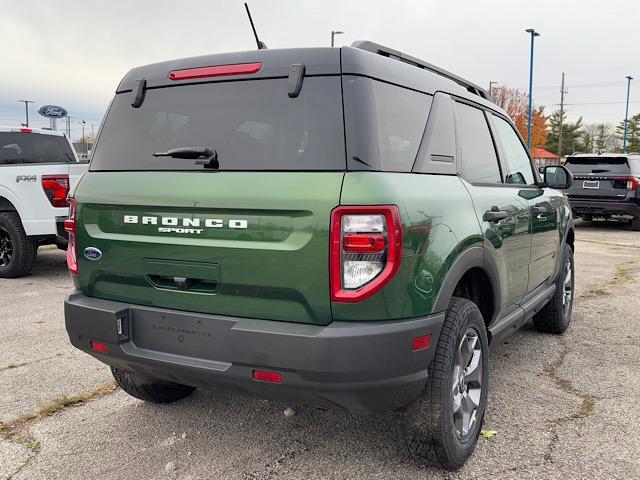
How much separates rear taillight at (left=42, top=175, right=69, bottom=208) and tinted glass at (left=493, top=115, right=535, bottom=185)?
5264 millimetres

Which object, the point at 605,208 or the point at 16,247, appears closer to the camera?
the point at 16,247

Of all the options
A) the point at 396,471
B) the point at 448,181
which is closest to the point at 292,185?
the point at 448,181

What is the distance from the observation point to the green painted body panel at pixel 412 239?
7.34 feet

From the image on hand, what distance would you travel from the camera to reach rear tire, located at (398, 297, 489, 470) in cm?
253

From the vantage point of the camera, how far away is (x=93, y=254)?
2.78m

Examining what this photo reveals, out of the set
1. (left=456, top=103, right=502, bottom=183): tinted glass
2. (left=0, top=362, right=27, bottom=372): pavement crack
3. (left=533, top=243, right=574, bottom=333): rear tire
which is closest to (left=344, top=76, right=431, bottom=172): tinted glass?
(left=456, top=103, right=502, bottom=183): tinted glass

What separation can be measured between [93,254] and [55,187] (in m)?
4.83

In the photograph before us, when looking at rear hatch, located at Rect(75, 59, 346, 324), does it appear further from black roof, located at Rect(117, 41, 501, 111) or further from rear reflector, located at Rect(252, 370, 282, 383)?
rear reflector, located at Rect(252, 370, 282, 383)

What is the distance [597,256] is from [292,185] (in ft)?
29.3

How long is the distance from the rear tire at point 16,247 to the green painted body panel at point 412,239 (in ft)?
20.9

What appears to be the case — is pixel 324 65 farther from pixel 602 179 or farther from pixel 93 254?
pixel 602 179

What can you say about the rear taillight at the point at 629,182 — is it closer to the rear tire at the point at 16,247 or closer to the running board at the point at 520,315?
the running board at the point at 520,315

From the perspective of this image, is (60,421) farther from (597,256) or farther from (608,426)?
(597,256)

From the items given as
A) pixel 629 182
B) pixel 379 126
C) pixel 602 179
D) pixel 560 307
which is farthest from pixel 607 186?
pixel 379 126
